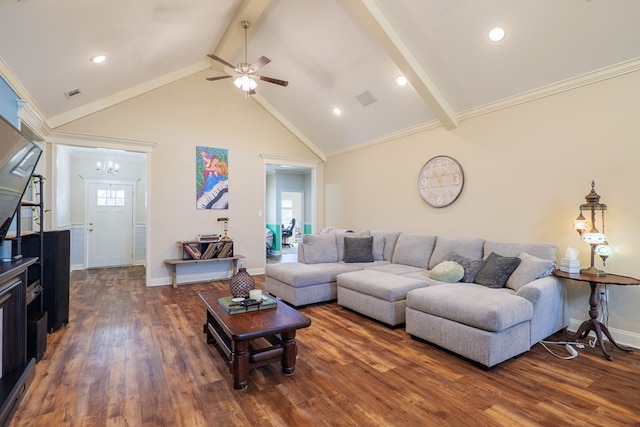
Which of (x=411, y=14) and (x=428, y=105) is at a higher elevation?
(x=411, y=14)

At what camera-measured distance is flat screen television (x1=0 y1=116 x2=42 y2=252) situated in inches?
75.3

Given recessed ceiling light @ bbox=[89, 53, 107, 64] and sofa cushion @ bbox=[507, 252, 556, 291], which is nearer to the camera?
sofa cushion @ bbox=[507, 252, 556, 291]

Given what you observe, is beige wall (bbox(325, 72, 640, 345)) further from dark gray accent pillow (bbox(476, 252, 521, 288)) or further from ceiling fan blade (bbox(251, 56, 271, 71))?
ceiling fan blade (bbox(251, 56, 271, 71))

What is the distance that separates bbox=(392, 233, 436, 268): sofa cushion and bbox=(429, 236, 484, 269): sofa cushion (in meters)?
0.10

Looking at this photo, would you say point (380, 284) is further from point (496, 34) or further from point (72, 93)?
point (72, 93)

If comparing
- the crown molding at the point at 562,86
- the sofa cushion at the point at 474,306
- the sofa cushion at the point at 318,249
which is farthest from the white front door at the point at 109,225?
the crown molding at the point at 562,86

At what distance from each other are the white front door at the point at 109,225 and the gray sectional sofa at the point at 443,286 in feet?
15.3

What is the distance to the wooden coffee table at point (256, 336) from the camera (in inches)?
86.0

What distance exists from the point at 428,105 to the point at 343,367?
3.42 meters

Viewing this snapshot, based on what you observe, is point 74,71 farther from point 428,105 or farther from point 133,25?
point 428,105

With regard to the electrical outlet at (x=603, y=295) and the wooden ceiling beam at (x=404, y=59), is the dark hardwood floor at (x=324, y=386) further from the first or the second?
the wooden ceiling beam at (x=404, y=59)

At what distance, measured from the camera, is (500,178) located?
12.9 feet

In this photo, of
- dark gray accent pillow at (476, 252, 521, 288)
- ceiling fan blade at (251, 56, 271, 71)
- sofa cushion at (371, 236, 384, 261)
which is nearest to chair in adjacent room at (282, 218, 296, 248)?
sofa cushion at (371, 236, 384, 261)

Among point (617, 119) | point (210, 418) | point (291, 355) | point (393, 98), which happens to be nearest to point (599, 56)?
point (617, 119)
